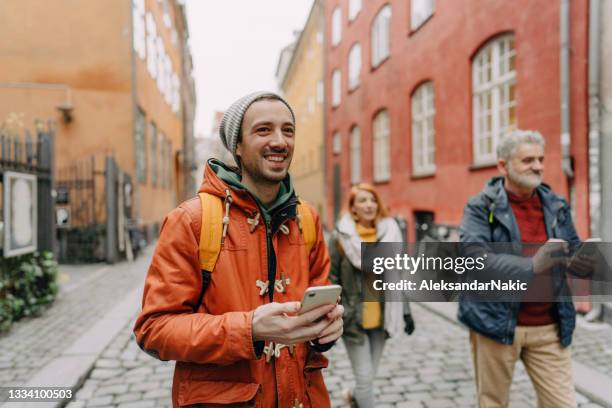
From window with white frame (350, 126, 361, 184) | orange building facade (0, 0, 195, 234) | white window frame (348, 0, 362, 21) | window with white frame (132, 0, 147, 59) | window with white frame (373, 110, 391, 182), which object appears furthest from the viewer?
window with white frame (350, 126, 361, 184)

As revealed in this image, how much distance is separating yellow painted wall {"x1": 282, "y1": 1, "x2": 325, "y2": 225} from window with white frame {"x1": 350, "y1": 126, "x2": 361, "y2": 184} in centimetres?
437

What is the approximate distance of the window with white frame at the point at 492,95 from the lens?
791cm

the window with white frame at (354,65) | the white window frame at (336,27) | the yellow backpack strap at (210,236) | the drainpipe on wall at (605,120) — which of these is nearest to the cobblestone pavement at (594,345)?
the drainpipe on wall at (605,120)

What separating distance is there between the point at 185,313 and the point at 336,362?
11.2 feet

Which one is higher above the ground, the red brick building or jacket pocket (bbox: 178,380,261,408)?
the red brick building

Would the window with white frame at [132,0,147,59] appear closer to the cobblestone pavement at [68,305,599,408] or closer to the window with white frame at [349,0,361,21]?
the window with white frame at [349,0,361,21]

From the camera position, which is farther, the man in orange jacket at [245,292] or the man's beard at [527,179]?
the man's beard at [527,179]

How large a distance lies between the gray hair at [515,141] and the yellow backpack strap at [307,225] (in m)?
1.33

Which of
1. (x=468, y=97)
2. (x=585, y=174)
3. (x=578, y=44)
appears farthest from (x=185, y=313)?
(x=468, y=97)

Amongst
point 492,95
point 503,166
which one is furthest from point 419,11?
point 503,166

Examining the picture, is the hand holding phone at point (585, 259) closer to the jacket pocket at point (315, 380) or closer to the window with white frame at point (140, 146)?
the jacket pocket at point (315, 380)

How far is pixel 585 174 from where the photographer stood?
19.4 feet

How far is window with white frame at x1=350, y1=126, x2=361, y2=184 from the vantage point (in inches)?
653

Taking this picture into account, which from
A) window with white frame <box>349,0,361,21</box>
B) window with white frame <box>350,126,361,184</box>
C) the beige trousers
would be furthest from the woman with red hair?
window with white frame <box>349,0,361,21</box>
